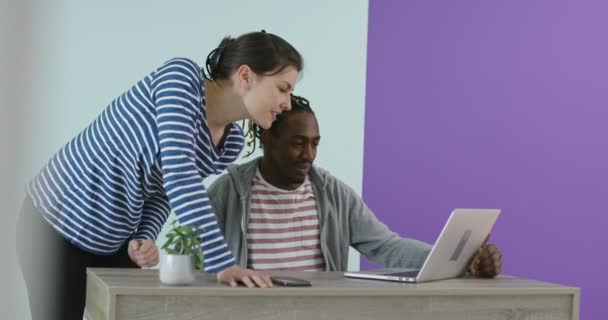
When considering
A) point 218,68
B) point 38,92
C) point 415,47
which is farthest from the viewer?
point 415,47

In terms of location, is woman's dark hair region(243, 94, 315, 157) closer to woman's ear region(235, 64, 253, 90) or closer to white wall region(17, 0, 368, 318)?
woman's ear region(235, 64, 253, 90)

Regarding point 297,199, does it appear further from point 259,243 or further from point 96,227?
point 96,227

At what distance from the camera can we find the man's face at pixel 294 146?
2197 millimetres

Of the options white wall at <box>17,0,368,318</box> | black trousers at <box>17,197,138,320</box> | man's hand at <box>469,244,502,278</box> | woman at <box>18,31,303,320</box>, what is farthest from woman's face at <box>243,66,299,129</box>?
white wall at <box>17,0,368,318</box>

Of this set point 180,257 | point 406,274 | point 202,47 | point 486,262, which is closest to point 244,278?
point 180,257

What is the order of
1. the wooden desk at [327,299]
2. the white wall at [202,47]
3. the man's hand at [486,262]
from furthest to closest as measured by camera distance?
1. the white wall at [202,47]
2. the man's hand at [486,262]
3. the wooden desk at [327,299]

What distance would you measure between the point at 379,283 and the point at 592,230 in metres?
1.88

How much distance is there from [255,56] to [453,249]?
61 centimetres

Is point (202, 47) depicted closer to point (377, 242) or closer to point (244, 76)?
point (377, 242)

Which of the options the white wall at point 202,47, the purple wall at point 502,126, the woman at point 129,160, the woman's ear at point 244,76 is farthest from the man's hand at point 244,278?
the purple wall at point 502,126

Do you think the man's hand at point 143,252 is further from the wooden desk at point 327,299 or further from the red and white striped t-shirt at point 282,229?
the red and white striped t-shirt at point 282,229

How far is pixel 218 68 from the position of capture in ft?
5.68

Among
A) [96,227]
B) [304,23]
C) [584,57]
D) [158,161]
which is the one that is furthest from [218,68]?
[584,57]

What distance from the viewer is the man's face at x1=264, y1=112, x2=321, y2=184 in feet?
7.21
